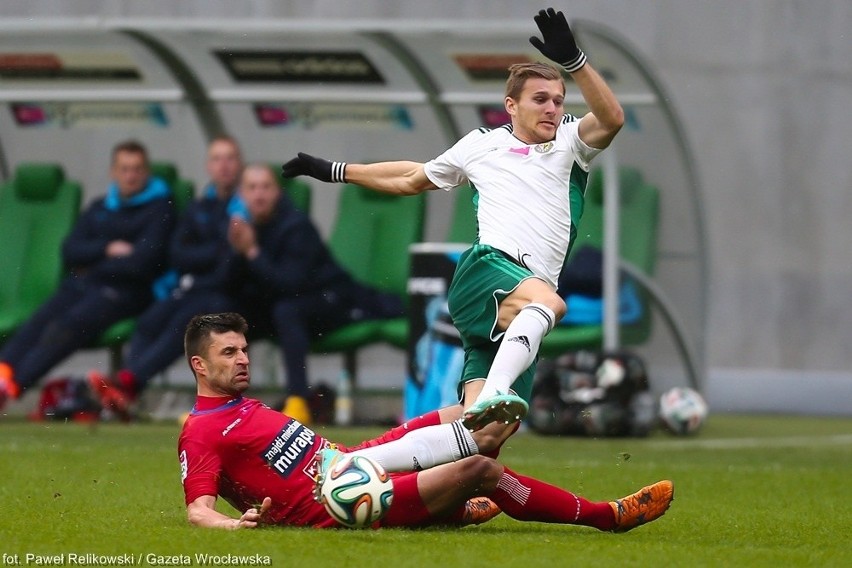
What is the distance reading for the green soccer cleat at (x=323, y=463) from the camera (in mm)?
5871

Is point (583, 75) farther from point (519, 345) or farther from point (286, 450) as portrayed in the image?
point (286, 450)

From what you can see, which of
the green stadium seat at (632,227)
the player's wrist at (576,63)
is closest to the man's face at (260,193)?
the green stadium seat at (632,227)

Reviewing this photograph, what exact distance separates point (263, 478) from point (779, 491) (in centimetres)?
328

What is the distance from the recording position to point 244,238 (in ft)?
40.2

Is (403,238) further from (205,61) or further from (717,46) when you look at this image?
(717,46)

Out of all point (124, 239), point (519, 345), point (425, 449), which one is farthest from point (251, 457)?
point (124, 239)

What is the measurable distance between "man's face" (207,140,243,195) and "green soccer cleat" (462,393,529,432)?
682cm

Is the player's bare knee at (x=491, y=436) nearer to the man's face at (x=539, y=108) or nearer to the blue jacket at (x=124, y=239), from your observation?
the man's face at (x=539, y=108)

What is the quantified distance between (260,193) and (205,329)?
6.16 m

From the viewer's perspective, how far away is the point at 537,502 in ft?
20.8

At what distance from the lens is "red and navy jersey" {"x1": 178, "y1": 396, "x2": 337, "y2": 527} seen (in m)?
6.05

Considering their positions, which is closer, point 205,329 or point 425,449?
point 425,449

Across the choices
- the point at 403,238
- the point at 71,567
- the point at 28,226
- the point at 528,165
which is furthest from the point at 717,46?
the point at 71,567

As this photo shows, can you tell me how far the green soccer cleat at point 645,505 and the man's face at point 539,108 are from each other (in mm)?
1441
